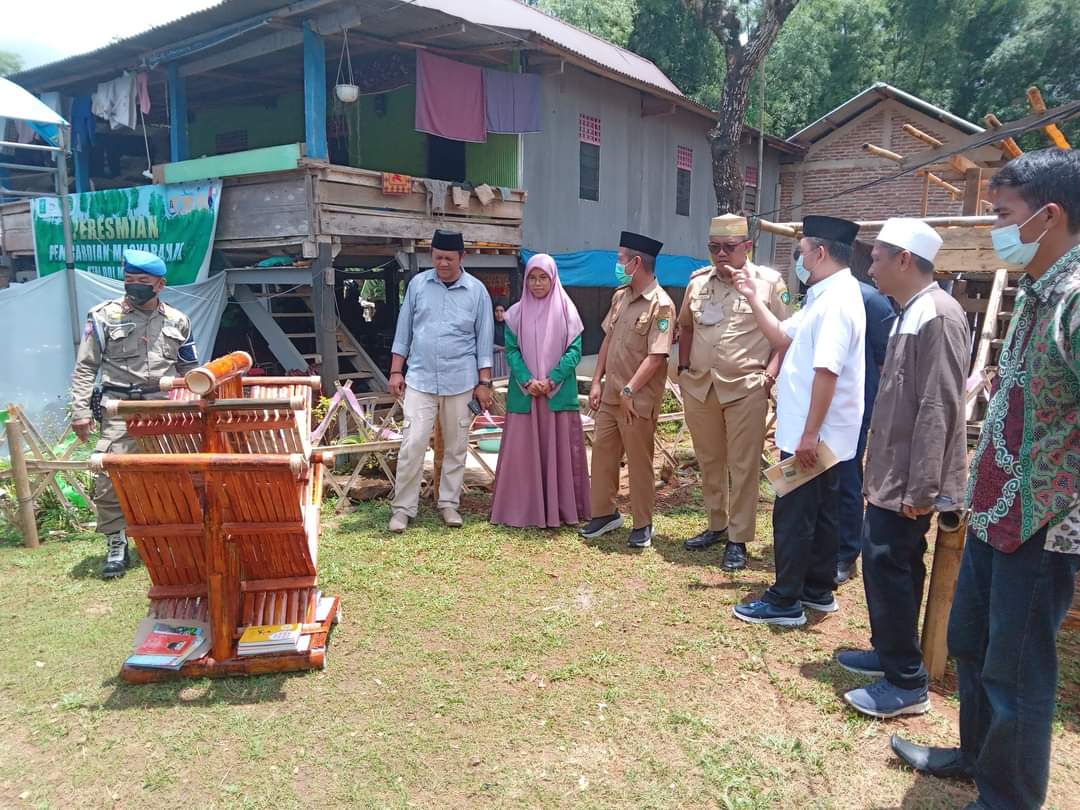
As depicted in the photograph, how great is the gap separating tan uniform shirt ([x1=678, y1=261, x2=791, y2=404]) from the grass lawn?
1127mm

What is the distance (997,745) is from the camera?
2.21 metres

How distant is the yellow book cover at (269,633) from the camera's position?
10.9 feet

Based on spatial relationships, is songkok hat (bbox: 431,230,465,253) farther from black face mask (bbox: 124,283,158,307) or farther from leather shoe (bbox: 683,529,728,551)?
leather shoe (bbox: 683,529,728,551)

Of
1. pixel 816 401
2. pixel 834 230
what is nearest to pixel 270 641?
pixel 816 401

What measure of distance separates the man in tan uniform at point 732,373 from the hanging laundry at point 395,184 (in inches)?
230

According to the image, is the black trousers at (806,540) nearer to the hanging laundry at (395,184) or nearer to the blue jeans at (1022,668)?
the blue jeans at (1022,668)

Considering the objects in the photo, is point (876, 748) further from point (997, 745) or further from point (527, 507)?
point (527, 507)

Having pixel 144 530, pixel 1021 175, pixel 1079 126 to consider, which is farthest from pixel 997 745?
pixel 1079 126

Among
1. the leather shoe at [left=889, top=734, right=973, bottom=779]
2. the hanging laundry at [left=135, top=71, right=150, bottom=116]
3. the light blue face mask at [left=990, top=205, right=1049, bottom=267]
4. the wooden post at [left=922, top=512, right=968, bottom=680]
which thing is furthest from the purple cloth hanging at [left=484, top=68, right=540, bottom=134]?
the leather shoe at [left=889, top=734, right=973, bottom=779]

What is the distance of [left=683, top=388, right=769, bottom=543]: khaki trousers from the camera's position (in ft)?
14.9

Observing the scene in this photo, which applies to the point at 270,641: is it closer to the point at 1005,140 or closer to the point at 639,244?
the point at 639,244

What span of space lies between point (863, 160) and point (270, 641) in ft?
62.2

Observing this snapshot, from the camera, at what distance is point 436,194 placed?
10281mm

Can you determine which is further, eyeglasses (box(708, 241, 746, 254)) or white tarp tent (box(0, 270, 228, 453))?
white tarp tent (box(0, 270, 228, 453))
